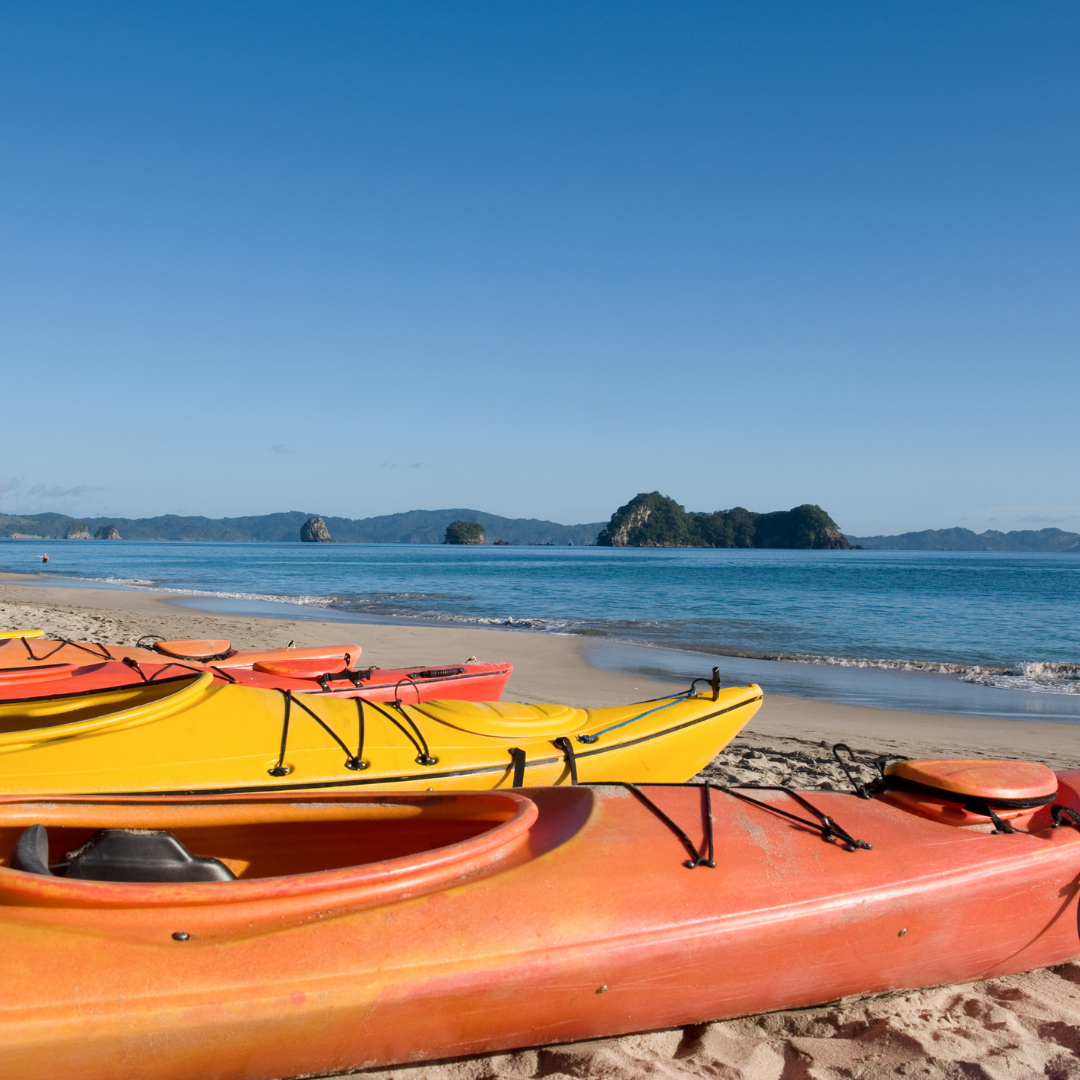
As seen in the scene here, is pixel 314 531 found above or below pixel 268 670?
above

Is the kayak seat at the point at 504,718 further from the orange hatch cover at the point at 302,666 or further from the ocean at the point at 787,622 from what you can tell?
the ocean at the point at 787,622

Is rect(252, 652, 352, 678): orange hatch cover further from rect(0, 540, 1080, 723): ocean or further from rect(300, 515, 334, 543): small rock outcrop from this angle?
rect(300, 515, 334, 543): small rock outcrop

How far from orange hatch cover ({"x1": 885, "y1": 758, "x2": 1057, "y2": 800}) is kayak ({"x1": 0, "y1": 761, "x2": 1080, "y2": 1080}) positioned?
22 millimetres

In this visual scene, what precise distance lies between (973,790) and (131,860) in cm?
293

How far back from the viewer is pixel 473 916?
2148 mm

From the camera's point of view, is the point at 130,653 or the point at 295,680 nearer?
the point at 295,680

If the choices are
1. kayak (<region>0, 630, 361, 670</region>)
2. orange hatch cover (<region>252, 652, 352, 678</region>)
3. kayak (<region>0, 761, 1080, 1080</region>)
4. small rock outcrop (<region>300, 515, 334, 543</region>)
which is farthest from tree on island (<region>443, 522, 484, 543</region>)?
kayak (<region>0, 761, 1080, 1080</region>)

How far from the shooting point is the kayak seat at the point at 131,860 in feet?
7.57

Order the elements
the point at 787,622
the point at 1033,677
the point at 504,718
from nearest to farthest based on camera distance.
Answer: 1. the point at 504,718
2. the point at 1033,677
3. the point at 787,622

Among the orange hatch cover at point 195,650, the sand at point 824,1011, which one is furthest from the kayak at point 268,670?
the sand at point 824,1011

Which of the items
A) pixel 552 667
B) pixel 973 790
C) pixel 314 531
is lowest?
pixel 552 667

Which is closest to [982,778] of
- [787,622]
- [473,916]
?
[473,916]

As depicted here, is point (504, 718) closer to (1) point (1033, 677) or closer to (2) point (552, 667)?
(2) point (552, 667)

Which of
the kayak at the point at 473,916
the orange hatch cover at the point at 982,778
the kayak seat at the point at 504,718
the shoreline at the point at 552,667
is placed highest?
the orange hatch cover at the point at 982,778
